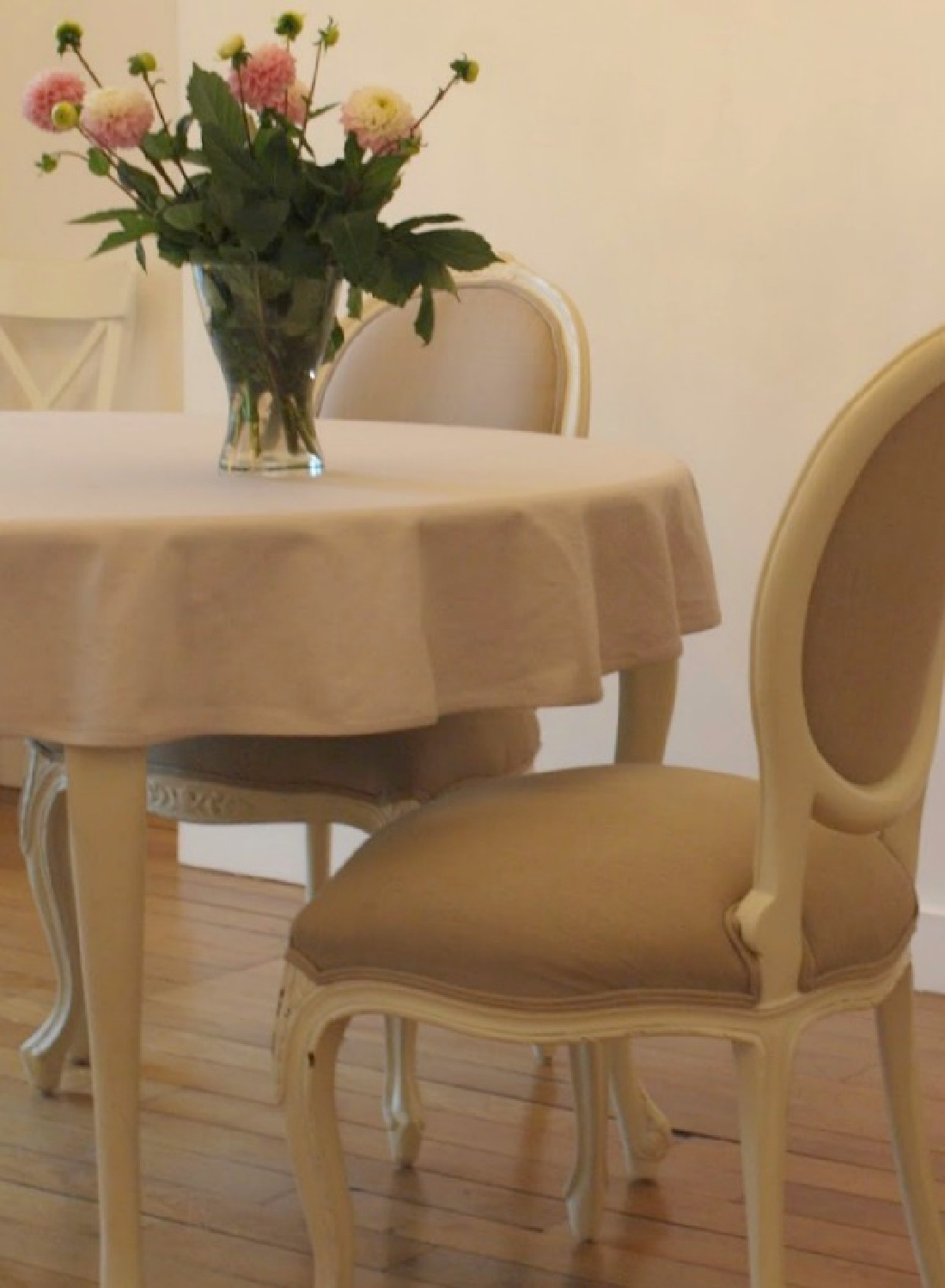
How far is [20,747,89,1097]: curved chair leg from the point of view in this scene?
8.42 ft

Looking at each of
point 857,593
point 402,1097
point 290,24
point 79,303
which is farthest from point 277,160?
point 79,303

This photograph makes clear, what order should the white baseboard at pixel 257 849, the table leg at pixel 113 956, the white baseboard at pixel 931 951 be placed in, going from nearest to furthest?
the table leg at pixel 113 956
the white baseboard at pixel 931 951
the white baseboard at pixel 257 849

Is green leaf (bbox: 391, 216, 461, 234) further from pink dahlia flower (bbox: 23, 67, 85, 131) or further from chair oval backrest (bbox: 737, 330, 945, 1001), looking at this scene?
chair oval backrest (bbox: 737, 330, 945, 1001)

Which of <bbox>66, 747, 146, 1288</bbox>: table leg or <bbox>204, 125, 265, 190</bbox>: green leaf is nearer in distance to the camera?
<bbox>66, 747, 146, 1288</bbox>: table leg

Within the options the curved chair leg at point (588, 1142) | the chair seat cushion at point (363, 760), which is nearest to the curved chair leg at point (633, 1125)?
the curved chair leg at point (588, 1142)

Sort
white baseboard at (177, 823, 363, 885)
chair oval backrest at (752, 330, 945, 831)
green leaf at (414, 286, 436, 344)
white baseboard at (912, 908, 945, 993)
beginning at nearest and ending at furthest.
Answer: chair oval backrest at (752, 330, 945, 831)
green leaf at (414, 286, 436, 344)
white baseboard at (912, 908, 945, 993)
white baseboard at (177, 823, 363, 885)

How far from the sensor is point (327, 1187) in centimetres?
171

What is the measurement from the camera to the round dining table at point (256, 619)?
5.18 feet

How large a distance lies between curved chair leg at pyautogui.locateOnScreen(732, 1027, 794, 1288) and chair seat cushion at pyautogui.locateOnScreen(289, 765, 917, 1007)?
0.17ft

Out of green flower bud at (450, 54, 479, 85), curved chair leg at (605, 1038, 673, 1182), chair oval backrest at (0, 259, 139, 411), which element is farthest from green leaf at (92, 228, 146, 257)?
chair oval backrest at (0, 259, 139, 411)

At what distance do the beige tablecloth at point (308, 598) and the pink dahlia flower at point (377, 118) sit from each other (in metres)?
0.30

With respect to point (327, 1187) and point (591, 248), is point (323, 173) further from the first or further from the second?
point (591, 248)

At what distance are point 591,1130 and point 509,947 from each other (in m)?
0.64

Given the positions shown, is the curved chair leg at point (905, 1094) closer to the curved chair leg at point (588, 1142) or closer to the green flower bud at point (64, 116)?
the curved chair leg at point (588, 1142)
